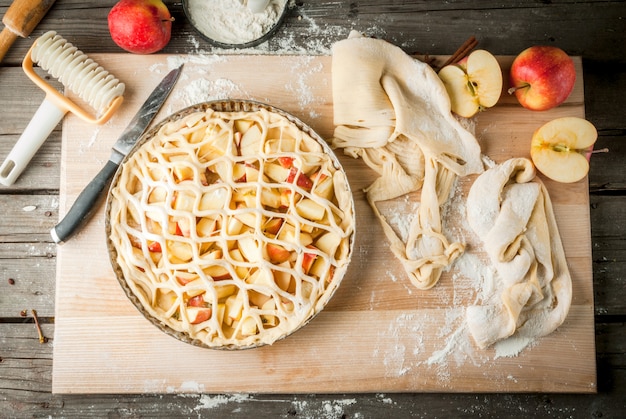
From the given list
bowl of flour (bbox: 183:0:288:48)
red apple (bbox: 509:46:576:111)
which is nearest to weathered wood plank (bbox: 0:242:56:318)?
bowl of flour (bbox: 183:0:288:48)

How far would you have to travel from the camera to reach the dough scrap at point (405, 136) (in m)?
1.19

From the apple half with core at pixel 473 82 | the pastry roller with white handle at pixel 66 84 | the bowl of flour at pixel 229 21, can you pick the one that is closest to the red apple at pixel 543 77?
the apple half with core at pixel 473 82

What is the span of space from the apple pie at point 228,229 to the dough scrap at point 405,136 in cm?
13

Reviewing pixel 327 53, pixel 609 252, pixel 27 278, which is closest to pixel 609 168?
pixel 609 252

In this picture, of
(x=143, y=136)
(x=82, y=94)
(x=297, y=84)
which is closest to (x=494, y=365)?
(x=297, y=84)

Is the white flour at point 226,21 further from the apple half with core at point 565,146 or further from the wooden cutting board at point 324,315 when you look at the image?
the apple half with core at point 565,146

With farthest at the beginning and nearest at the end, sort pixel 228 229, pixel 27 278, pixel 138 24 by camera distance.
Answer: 1. pixel 27 278
2. pixel 138 24
3. pixel 228 229

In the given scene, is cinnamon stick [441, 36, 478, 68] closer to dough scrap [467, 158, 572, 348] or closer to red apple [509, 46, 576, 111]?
red apple [509, 46, 576, 111]

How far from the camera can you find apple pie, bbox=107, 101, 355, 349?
42.0 inches

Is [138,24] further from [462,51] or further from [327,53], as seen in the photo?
[462,51]

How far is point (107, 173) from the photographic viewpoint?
1.17 metres

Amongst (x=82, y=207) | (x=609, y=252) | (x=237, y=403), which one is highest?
(x=82, y=207)

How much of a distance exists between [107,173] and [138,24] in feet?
1.05

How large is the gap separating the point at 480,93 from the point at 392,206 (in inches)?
11.7
